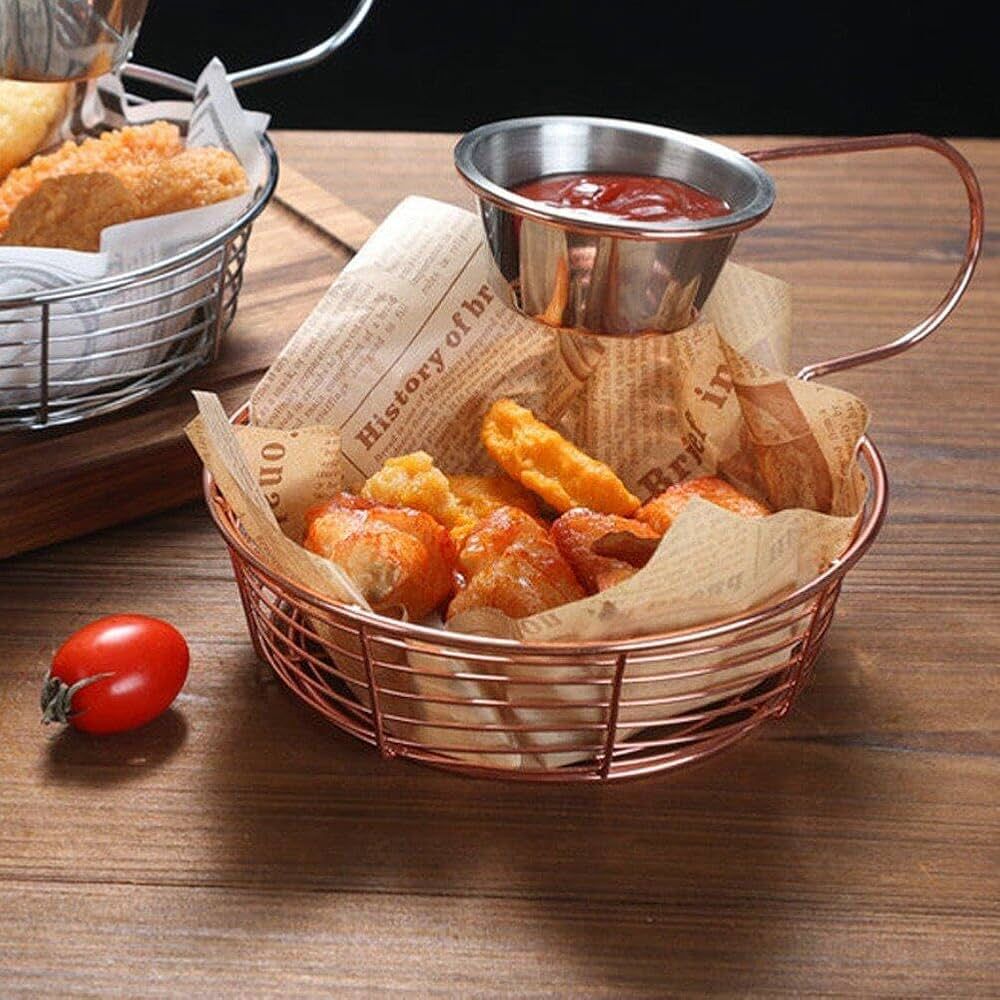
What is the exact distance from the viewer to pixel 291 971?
0.90 m

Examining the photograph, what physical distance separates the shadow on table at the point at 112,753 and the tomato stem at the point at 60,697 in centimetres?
3

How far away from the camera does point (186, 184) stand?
1.40 meters

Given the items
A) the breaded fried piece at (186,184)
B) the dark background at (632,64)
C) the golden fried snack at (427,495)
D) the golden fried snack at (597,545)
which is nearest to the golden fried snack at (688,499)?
the golden fried snack at (597,545)

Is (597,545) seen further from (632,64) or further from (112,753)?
(632,64)

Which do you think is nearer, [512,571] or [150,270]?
[512,571]

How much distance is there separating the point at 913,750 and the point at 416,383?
→ 18.3 inches

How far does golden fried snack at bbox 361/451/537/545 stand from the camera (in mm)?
1165

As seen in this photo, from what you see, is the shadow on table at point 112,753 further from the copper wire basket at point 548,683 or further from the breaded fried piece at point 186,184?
the breaded fried piece at point 186,184

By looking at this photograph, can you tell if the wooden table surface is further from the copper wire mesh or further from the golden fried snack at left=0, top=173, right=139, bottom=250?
the golden fried snack at left=0, top=173, right=139, bottom=250

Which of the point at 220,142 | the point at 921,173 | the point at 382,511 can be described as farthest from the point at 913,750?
the point at 921,173

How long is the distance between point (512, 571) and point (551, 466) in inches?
6.5

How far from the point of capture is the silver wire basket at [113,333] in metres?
1.27

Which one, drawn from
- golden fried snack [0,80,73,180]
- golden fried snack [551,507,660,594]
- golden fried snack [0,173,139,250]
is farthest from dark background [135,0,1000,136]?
golden fried snack [551,507,660,594]

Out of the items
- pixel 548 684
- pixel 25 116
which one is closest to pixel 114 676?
pixel 548 684
